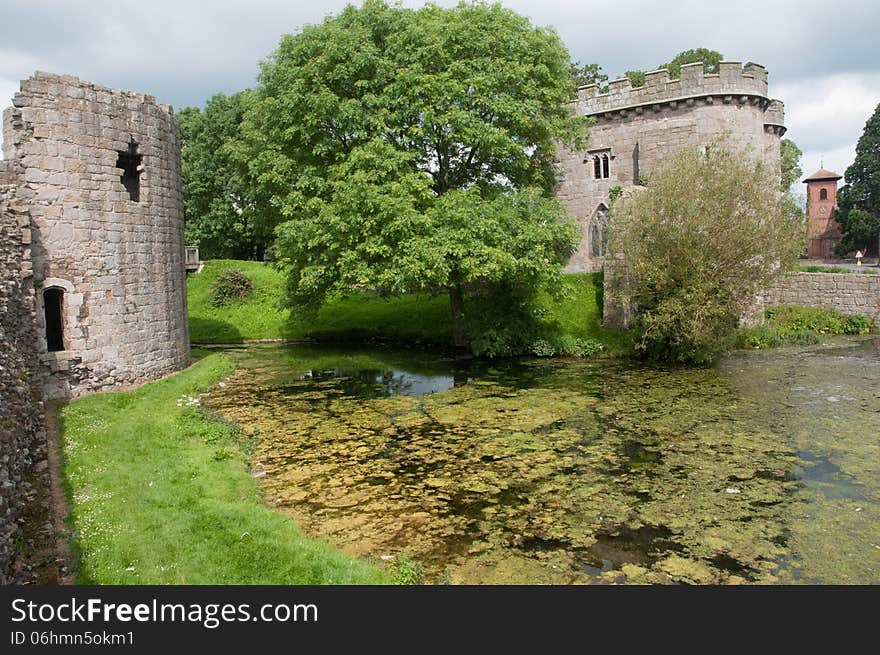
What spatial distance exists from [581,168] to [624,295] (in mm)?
12005

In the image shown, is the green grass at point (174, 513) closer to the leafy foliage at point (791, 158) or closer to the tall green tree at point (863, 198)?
the leafy foliage at point (791, 158)

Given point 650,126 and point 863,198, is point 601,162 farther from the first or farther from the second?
point 863,198

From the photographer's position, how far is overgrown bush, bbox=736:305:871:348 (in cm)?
2225

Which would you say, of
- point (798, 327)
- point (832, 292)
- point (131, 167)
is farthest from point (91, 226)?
point (832, 292)

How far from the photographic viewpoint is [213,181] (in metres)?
41.4

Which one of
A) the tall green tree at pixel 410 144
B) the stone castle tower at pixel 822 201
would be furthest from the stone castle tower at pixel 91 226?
the stone castle tower at pixel 822 201

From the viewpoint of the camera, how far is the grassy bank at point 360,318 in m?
23.8

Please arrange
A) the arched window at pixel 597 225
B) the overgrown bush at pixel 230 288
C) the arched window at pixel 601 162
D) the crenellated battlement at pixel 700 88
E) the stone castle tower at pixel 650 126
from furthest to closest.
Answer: the overgrown bush at pixel 230 288
the arched window at pixel 597 225
the arched window at pixel 601 162
the stone castle tower at pixel 650 126
the crenellated battlement at pixel 700 88

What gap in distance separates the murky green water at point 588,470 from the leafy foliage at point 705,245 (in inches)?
58.9

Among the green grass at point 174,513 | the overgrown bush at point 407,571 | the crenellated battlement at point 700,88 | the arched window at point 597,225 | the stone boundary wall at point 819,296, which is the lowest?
the overgrown bush at point 407,571

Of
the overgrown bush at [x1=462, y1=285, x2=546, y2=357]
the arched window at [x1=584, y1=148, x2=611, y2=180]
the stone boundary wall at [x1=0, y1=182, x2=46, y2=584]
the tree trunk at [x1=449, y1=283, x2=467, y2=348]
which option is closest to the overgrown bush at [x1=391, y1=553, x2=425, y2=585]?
the stone boundary wall at [x1=0, y1=182, x2=46, y2=584]

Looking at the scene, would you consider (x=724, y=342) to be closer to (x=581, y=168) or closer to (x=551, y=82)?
(x=551, y=82)

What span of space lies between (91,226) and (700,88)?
22.3 metres

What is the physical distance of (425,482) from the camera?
9.74m
